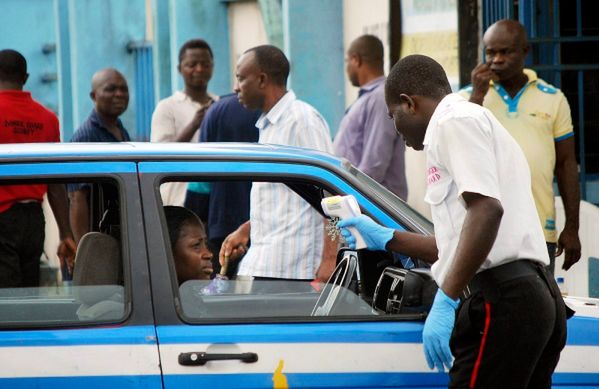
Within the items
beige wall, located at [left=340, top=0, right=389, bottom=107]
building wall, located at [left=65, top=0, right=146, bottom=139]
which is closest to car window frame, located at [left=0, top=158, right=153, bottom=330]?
beige wall, located at [left=340, top=0, right=389, bottom=107]

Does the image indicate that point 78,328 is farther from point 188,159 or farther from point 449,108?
point 449,108

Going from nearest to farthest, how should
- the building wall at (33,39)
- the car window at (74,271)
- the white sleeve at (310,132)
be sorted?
the car window at (74,271) < the white sleeve at (310,132) < the building wall at (33,39)

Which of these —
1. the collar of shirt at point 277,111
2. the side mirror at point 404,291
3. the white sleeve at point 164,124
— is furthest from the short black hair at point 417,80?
the white sleeve at point 164,124

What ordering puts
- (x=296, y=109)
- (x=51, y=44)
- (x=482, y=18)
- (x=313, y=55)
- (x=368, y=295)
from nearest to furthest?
(x=368, y=295), (x=296, y=109), (x=482, y=18), (x=313, y=55), (x=51, y=44)

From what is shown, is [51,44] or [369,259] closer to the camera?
[369,259]

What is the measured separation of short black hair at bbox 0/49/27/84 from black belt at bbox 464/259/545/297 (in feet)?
14.5

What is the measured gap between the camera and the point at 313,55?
10898 mm

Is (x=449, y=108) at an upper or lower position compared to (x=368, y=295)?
upper

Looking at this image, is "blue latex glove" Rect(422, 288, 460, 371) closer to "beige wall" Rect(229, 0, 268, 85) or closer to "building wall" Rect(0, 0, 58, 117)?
"beige wall" Rect(229, 0, 268, 85)

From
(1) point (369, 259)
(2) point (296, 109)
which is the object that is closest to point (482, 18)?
(2) point (296, 109)

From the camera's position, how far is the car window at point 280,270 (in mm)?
4406

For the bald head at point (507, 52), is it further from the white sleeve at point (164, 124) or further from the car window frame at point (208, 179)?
the white sleeve at point (164, 124)

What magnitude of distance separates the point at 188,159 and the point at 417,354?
3.28 ft

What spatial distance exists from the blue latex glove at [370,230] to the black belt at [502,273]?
393 millimetres
